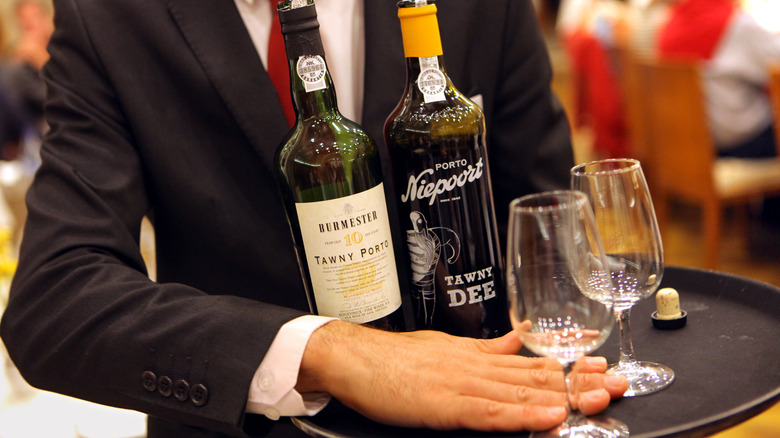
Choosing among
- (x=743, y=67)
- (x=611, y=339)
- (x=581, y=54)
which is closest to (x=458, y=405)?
(x=611, y=339)

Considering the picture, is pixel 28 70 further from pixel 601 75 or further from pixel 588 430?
pixel 588 430

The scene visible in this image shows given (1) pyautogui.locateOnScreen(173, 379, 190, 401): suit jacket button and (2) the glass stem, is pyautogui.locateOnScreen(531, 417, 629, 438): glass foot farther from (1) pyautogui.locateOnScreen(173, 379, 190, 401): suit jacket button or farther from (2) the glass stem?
(1) pyautogui.locateOnScreen(173, 379, 190, 401): suit jacket button

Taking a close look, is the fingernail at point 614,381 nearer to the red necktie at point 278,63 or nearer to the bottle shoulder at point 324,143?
the bottle shoulder at point 324,143

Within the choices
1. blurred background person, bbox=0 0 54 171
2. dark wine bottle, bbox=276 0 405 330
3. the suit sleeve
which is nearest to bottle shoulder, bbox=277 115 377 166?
dark wine bottle, bbox=276 0 405 330

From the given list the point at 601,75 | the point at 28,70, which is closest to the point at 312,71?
the point at 601,75

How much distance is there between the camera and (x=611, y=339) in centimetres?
82

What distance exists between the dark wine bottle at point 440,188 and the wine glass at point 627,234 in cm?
11

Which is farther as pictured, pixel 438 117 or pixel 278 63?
pixel 278 63

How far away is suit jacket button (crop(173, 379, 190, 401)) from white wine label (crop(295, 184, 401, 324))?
0.14 m

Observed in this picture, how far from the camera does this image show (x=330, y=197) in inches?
29.9

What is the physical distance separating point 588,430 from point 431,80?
342 mm

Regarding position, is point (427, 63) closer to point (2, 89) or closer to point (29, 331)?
point (29, 331)

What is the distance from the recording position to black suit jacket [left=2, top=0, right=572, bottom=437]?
0.75m

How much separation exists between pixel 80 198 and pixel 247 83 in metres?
0.23
